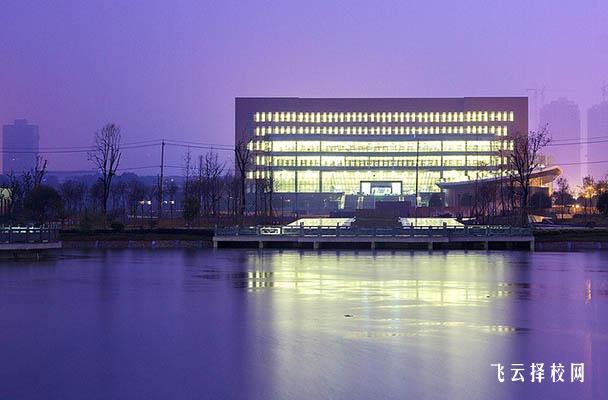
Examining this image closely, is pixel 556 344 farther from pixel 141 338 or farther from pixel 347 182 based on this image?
pixel 347 182

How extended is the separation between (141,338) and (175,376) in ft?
10.1

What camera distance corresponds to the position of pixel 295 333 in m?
Result: 14.8

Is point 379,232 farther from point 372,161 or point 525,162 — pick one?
point 372,161

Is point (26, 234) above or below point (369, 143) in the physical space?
below

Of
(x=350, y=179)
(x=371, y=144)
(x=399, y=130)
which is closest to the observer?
(x=350, y=179)

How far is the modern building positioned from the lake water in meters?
103

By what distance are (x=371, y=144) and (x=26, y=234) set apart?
365ft

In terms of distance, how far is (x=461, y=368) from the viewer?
1189 centimetres

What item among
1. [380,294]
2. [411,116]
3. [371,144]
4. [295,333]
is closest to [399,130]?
[411,116]

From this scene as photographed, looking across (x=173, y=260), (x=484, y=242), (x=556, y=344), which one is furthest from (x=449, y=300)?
(x=484, y=242)

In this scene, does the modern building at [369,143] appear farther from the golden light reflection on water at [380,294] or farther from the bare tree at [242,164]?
the golden light reflection on water at [380,294]

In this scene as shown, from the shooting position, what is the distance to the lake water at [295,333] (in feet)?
35.8

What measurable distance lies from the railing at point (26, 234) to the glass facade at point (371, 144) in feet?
323

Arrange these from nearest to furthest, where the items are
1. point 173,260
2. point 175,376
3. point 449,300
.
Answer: point 175,376 < point 449,300 < point 173,260
